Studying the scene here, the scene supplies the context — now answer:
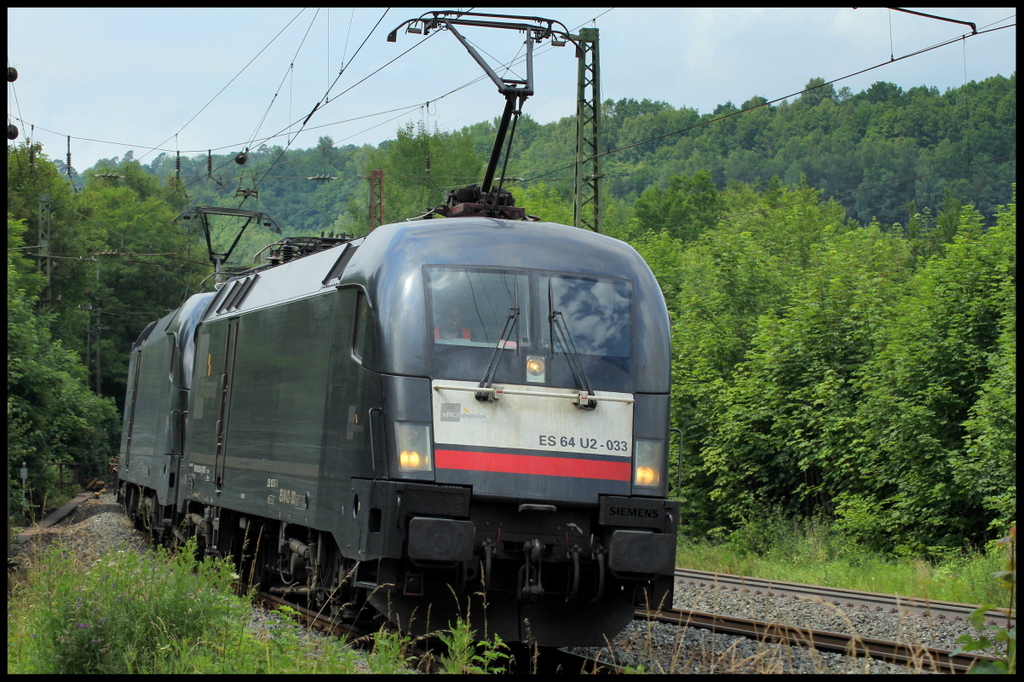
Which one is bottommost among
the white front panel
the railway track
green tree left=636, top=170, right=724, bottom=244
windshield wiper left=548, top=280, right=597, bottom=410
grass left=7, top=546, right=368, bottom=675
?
the railway track

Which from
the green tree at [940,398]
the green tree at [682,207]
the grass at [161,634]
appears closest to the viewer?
the grass at [161,634]

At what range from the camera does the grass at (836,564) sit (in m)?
12.8

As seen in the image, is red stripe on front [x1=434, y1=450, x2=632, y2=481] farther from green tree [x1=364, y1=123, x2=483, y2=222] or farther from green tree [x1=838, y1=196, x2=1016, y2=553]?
green tree [x1=364, y1=123, x2=483, y2=222]

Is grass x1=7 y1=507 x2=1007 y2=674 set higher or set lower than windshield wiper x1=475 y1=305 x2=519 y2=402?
lower

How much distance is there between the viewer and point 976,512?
61.5 ft

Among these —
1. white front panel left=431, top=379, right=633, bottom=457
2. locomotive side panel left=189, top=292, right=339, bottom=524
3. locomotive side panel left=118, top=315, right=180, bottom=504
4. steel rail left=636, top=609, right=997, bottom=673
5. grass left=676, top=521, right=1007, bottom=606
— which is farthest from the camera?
locomotive side panel left=118, top=315, right=180, bottom=504

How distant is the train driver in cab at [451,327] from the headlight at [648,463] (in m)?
1.49

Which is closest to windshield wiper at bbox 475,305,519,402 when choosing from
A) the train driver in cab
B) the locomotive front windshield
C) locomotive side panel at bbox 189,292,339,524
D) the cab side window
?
the locomotive front windshield

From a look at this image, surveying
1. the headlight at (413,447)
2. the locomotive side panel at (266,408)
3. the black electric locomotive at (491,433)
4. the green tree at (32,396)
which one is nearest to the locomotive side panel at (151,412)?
the green tree at (32,396)

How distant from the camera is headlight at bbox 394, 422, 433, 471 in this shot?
25.6 feet

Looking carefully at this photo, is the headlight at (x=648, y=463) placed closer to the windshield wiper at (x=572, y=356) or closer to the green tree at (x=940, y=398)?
the windshield wiper at (x=572, y=356)

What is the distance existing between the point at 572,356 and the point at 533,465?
2.88ft

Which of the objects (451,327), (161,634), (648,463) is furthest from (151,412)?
(648,463)

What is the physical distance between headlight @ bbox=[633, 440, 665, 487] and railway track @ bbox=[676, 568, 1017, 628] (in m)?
1.48
